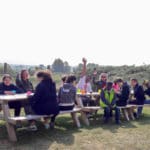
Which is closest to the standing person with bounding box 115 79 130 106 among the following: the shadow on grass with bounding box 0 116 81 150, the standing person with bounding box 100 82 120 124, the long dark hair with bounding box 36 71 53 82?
the standing person with bounding box 100 82 120 124

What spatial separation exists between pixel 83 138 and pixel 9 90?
2.23m

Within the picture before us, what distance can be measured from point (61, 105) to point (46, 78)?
35.8 inches

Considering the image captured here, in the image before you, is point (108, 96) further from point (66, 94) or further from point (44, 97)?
point (44, 97)

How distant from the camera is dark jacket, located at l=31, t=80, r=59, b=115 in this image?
5750 millimetres

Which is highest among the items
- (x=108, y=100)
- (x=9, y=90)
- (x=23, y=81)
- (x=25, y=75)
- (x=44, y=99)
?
(x=25, y=75)

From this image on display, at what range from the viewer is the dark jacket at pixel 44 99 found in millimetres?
5750

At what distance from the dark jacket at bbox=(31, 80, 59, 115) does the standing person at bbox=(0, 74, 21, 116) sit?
1.03 metres

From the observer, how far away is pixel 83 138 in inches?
231

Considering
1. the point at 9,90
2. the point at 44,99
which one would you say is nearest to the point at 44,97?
the point at 44,99

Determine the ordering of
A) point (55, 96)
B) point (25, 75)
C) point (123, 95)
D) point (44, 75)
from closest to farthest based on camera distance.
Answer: point (44, 75) < point (55, 96) < point (25, 75) < point (123, 95)

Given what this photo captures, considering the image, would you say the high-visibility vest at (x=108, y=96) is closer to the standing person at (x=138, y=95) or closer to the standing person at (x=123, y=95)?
the standing person at (x=123, y=95)

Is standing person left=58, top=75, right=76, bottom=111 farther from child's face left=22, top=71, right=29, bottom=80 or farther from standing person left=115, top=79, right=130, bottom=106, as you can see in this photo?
standing person left=115, top=79, right=130, bottom=106

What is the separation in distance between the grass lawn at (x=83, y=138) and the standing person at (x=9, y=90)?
46 centimetres

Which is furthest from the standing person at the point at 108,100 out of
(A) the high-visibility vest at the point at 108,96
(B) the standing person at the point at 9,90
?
(B) the standing person at the point at 9,90
